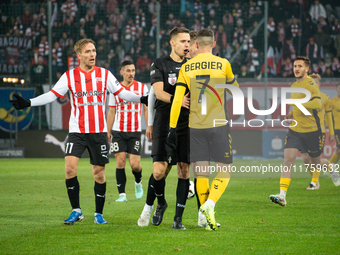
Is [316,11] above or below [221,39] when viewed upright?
above

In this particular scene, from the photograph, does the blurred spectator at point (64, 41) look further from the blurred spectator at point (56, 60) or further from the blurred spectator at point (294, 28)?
the blurred spectator at point (294, 28)

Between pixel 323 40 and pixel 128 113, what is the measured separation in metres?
14.7

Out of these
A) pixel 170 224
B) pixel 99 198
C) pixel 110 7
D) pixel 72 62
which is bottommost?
pixel 170 224

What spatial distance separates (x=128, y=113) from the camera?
8266mm

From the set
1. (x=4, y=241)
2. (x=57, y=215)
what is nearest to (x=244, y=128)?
(x=57, y=215)

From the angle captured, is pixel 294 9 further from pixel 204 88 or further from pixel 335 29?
pixel 204 88

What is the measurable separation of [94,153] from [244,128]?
470 inches

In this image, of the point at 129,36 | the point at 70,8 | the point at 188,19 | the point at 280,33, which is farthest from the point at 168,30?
the point at 280,33

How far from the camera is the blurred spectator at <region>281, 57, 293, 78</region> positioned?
61.0ft

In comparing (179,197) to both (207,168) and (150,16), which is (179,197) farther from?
(150,16)

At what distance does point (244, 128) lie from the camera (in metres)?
16.8

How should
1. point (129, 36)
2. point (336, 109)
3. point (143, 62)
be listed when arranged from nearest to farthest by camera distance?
1. point (336, 109)
2. point (143, 62)
3. point (129, 36)

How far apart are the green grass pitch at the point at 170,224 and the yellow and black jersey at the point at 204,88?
1262 millimetres

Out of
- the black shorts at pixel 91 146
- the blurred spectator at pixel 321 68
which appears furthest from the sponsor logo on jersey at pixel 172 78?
the blurred spectator at pixel 321 68
